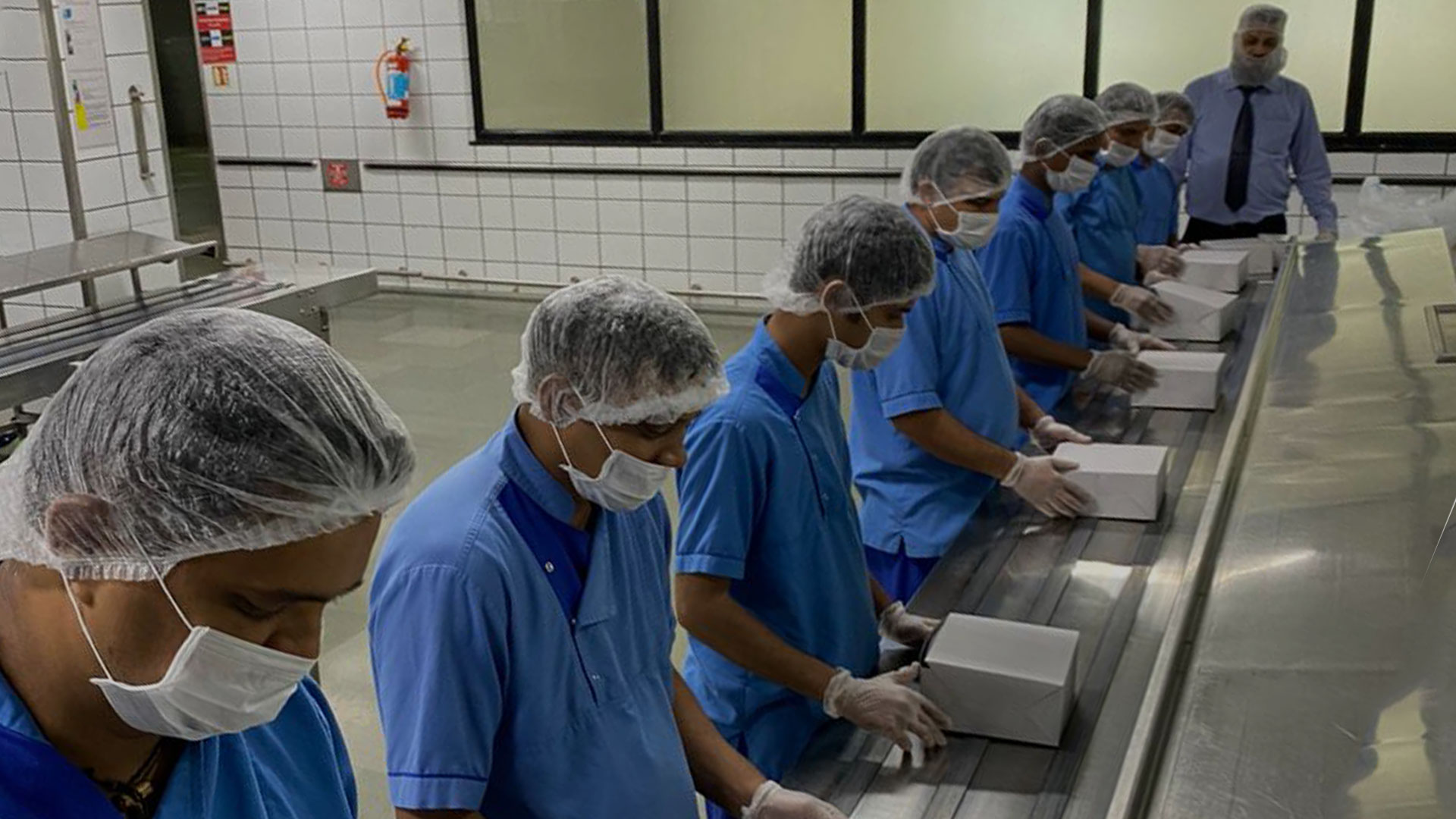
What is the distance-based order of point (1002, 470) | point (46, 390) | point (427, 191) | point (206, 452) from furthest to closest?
1. point (427, 191)
2. point (46, 390)
3. point (1002, 470)
4. point (206, 452)

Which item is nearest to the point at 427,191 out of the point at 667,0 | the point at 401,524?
the point at 667,0

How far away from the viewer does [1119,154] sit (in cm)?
391

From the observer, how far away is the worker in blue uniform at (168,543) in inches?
33.9

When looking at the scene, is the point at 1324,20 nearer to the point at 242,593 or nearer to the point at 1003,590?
the point at 1003,590

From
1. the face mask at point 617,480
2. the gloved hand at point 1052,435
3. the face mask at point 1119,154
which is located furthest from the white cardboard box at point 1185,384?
the face mask at point 617,480

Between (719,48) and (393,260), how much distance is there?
262cm

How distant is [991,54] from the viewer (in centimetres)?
621

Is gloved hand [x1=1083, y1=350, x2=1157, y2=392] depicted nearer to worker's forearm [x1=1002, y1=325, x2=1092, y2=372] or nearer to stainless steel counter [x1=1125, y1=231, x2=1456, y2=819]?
worker's forearm [x1=1002, y1=325, x2=1092, y2=372]

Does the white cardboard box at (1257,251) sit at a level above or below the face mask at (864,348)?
below

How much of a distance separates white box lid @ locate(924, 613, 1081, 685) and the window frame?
474cm

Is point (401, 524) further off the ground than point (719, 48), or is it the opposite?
point (719, 48)

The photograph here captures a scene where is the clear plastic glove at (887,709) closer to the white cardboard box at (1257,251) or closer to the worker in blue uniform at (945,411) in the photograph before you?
the worker in blue uniform at (945,411)

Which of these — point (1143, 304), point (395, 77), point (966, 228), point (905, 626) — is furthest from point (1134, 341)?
point (395, 77)

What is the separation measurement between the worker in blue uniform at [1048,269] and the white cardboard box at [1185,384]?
0.03 m
